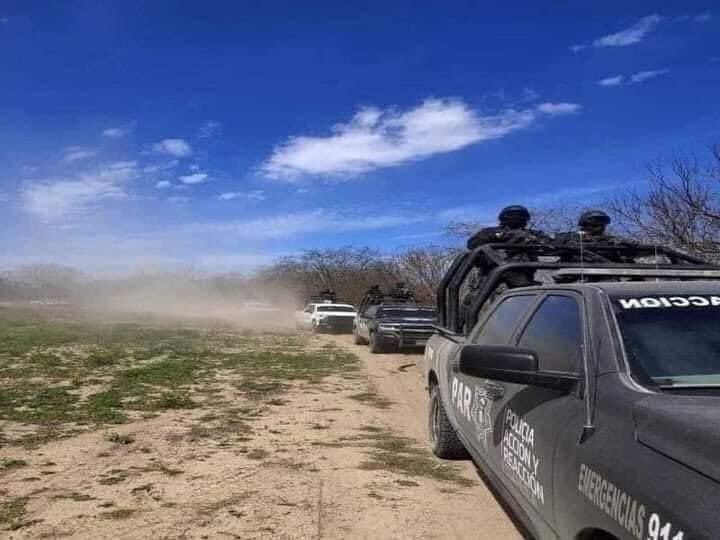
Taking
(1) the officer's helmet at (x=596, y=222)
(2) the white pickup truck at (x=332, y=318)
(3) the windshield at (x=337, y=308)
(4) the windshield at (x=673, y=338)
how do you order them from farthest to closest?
1. (3) the windshield at (x=337, y=308)
2. (2) the white pickup truck at (x=332, y=318)
3. (1) the officer's helmet at (x=596, y=222)
4. (4) the windshield at (x=673, y=338)

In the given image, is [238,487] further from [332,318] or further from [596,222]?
[332,318]

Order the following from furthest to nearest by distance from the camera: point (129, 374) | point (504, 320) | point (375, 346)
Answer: point (375, 346), point (129, 374), point (504, 320)

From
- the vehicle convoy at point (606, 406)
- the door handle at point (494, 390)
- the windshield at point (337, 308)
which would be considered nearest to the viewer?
the vehicle convoy at point (606, 406)

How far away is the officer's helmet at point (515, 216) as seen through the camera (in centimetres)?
760

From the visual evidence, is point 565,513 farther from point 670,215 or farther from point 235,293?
point 235,293

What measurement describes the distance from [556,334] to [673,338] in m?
0.62

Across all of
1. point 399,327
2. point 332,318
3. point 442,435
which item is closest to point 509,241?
point 442,435

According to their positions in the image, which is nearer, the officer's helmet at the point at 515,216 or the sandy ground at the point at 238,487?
the sandy ground at the point at 238,487

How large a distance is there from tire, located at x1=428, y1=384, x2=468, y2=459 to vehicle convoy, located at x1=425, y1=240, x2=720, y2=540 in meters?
1.36

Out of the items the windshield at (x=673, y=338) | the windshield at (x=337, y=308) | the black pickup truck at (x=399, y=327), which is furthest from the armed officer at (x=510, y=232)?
the windshield at (x=337, y=308)

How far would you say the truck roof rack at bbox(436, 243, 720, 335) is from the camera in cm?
462

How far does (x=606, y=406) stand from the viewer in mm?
2459

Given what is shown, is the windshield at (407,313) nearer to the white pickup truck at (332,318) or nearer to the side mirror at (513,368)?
the white pickup truck at (332,318)

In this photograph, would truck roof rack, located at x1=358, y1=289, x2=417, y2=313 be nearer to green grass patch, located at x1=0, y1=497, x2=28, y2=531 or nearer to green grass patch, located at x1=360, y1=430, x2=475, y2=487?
green grass patch, located at x1=360, y1=430, x2=475, y2=487
